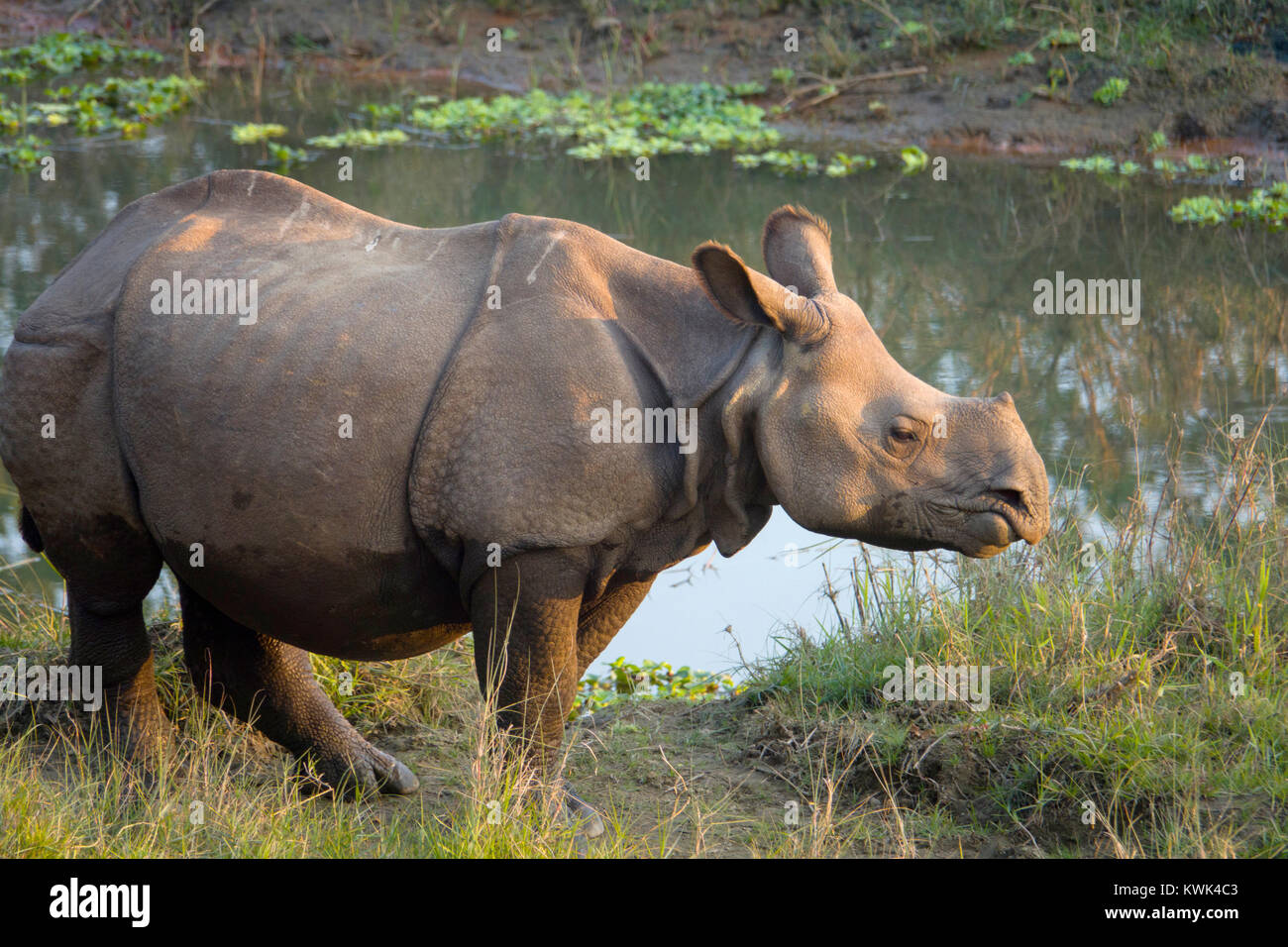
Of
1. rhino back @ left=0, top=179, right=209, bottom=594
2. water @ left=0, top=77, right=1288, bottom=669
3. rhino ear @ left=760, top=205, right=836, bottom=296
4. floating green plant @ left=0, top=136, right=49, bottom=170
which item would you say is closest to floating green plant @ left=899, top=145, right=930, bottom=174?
water @ left=0, top=77, right=1288, bottom=669

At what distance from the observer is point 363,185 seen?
14562 millimetres

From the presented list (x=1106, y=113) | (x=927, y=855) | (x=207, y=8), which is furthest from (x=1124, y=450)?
(x=207, y=8)

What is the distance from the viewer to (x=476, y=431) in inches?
168

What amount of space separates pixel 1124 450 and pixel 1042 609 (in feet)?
12.7

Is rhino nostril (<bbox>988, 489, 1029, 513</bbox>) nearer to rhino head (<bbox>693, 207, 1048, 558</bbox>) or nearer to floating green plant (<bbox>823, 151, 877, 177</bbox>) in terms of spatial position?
rhino head (<bbox>693, 207, 1048, 558</bbox>)

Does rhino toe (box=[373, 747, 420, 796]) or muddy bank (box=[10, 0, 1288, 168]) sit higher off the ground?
muddy bank (box=[10, 0, 1288, 168])

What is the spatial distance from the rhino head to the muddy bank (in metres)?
12.3

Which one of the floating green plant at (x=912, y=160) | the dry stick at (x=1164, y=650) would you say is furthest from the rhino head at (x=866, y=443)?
the floating green plant at (x=912, y=160)

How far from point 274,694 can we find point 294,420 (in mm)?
1380

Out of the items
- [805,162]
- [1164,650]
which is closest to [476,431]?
[1164,650]

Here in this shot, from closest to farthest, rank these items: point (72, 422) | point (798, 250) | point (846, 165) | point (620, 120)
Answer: point (72, 422) < point (798, 250) < point (846, 165) < point (620, 120)

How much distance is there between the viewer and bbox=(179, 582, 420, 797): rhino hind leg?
207 inches

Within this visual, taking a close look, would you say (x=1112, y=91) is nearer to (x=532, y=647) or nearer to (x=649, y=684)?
(x=649, y=684)

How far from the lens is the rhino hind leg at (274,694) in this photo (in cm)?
526
